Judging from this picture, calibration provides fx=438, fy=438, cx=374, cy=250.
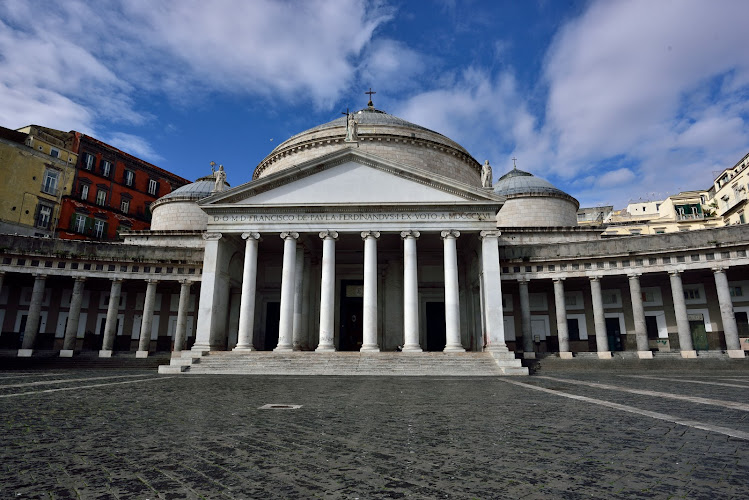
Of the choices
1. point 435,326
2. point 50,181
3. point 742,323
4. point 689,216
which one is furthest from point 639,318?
point 50,181

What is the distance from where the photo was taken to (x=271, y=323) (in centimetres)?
3183

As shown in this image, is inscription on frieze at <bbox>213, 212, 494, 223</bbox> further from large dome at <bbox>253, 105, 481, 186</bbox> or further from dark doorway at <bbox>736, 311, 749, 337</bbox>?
dark doorway at <bbox>736, 311, 749, 337</bbox>

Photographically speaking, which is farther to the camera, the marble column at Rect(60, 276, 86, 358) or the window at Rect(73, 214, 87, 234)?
the window at Rect(73, 214, 87, 234)

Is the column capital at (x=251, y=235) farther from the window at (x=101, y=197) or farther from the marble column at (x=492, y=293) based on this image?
the window at (x=101, y=197)

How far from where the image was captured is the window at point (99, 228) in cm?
4669

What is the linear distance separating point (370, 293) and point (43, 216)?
120 ft

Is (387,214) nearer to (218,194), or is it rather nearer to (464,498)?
(218,194)

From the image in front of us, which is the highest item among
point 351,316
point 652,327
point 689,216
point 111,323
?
point 689,216

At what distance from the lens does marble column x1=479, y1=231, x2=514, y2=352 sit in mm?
23656

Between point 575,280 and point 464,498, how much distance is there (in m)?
29.8

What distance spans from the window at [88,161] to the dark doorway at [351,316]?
112 feet

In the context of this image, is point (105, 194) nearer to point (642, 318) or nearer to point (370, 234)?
point (370, 234)

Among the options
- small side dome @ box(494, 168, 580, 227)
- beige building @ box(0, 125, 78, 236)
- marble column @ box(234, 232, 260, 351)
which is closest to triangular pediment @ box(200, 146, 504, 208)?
marble column @ box(234, 232, 260, 351)

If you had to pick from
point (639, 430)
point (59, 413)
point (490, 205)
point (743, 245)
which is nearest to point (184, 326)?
point (490, 205)
